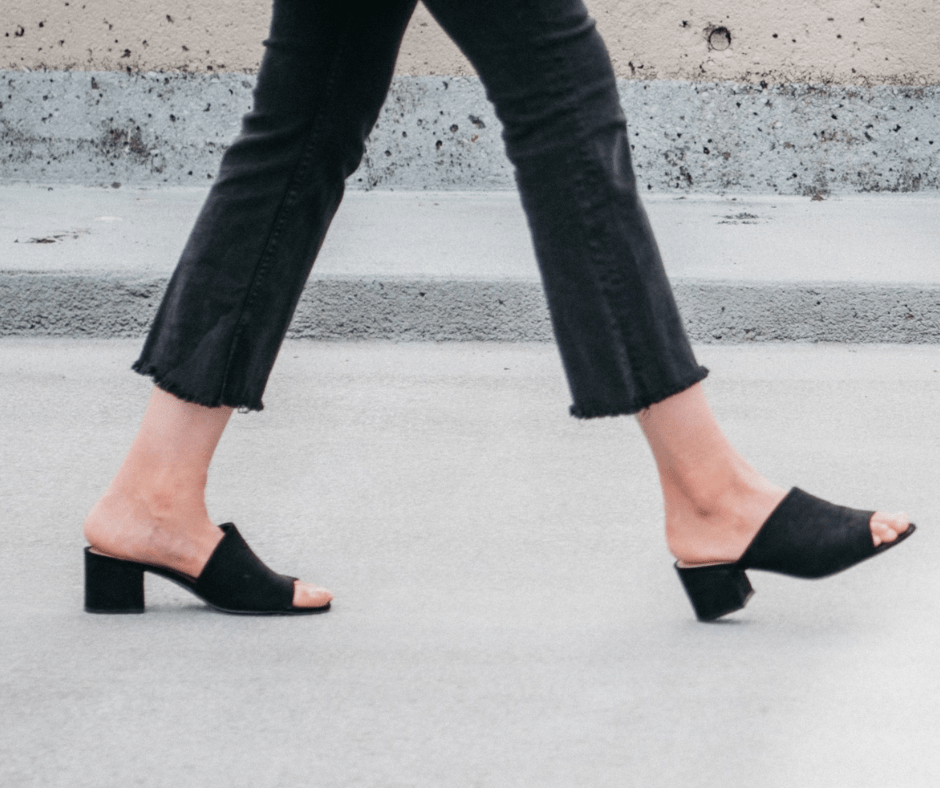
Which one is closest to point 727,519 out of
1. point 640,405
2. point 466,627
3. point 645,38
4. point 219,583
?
point 640,405

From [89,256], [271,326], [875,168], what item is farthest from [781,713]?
[875,168]

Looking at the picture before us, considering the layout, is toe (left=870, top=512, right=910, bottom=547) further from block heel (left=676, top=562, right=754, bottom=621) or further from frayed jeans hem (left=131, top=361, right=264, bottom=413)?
frayed jeans hem (left=131, top=361, right=264, bottom=413)

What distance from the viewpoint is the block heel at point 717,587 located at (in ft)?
5.41

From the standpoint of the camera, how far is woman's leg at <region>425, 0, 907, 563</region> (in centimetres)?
153

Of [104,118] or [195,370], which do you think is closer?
[195,370]

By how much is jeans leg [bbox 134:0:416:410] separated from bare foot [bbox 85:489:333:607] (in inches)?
5.9

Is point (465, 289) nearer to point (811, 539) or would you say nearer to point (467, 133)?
point (811, 539)

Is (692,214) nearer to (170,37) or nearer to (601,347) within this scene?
(170,37)

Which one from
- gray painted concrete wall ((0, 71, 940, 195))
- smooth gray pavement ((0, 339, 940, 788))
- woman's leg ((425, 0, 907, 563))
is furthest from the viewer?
gray painted concrete wall ((0, 71, 940, 195))

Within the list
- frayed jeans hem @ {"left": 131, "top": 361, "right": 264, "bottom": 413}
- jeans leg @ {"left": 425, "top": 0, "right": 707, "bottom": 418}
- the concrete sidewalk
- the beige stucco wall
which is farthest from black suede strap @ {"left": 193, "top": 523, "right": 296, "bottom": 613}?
the beige stucco wall

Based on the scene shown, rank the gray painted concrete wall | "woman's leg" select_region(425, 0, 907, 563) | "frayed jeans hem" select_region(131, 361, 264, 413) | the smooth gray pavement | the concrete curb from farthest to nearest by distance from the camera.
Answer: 1. the gray painted concrete wall
2. the concrete curb
3. "frayed jeans hem" select_region(131, 361, 264, 413)
4. "woman's leg" select_region(425, 0, 907, 563)
5. the smooth gray pavement

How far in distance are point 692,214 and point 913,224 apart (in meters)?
0.85

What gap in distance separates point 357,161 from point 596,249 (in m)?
0.37

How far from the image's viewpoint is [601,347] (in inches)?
61.7
